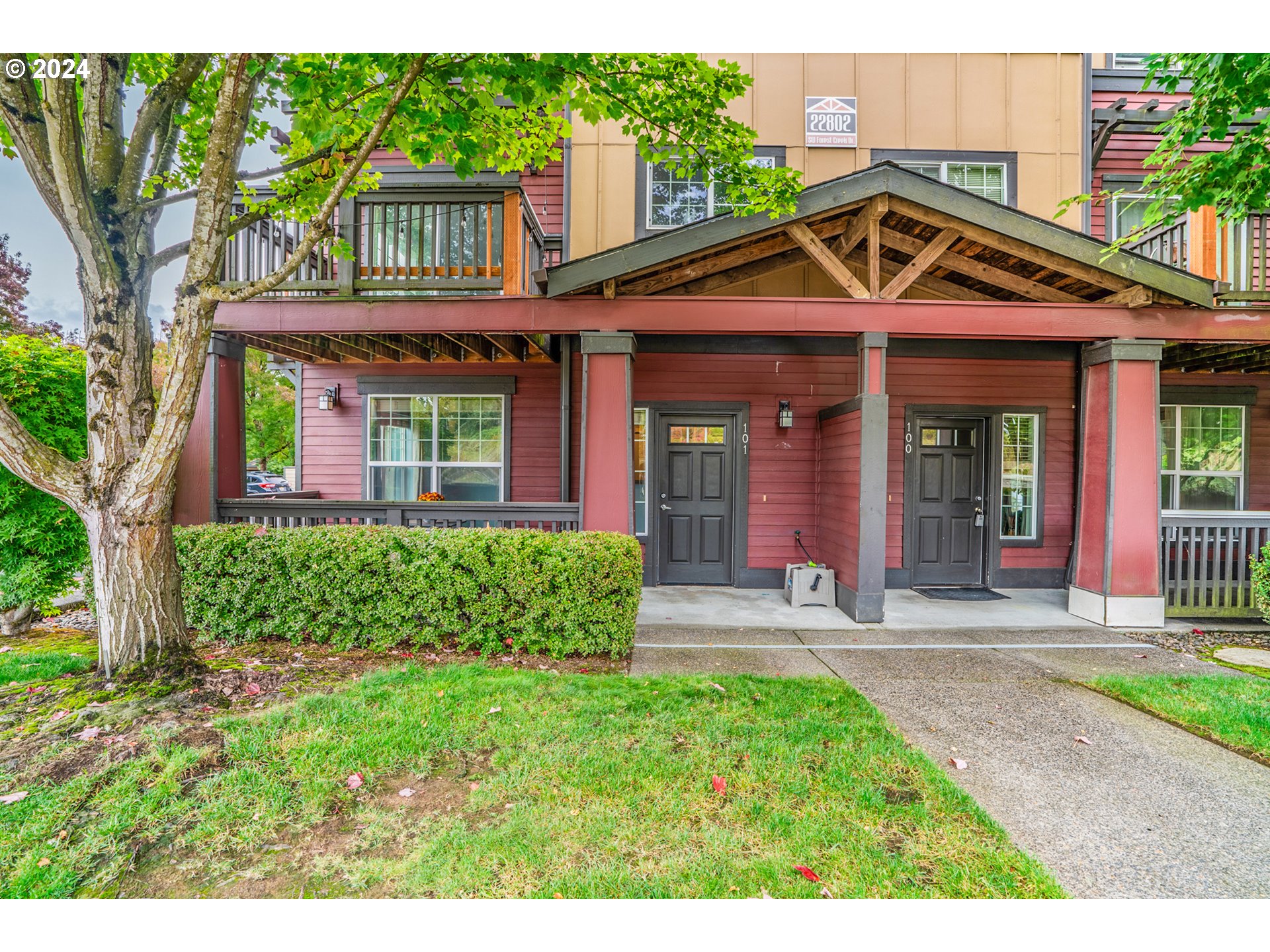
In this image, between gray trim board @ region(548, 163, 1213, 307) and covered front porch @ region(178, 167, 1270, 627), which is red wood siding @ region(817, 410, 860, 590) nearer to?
covered front porch @ region(178, 167, 1270, 627)

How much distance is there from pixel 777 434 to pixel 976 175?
13.4 feet

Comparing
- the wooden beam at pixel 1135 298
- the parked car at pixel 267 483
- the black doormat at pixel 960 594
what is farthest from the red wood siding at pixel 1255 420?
the parked car at pixel 267 483

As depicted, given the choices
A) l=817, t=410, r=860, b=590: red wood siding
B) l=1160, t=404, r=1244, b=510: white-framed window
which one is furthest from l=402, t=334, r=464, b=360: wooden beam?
l=1160, t=404, r=1244, b=510: white-framed window

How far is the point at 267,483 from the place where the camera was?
20.5 metres

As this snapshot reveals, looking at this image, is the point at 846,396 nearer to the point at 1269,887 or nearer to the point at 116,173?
the point at 1269,887

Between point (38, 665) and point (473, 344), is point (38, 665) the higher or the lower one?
the lower one

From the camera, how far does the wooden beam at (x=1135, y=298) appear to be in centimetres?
498

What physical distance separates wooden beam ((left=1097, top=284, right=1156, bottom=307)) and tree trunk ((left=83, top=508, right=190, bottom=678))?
7.68 m

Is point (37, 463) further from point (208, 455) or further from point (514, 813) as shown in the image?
point (514, 813)

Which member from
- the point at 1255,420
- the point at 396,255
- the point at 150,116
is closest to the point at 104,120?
the point at 150,116

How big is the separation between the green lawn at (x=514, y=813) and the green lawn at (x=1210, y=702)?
178 cm

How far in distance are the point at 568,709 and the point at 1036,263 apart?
18.3ft

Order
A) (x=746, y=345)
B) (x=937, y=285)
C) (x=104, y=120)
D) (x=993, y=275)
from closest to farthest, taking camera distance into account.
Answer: (x=104, y=120)
(x=993, y=275)
(x=937, y=285)
(x=746, y=345)

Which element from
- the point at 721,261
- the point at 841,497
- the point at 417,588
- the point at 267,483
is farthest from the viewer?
the point at 267,483
